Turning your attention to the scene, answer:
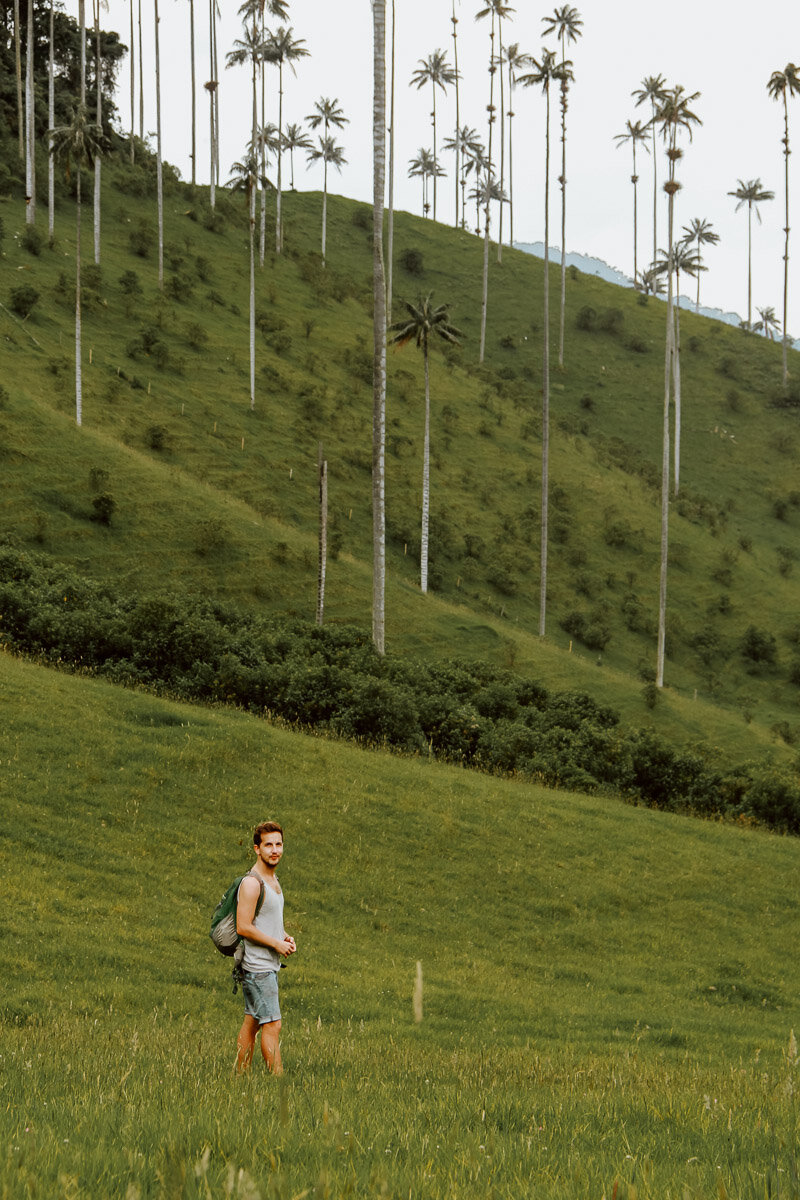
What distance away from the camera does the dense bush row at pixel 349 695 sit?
3466cm

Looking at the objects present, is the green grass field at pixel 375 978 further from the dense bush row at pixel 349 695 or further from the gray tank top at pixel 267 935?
the dense bush row at pixel 349 695

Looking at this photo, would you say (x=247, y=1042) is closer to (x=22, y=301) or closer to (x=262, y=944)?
(x=262, y=944)

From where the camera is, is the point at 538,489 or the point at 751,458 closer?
the point at 538,489

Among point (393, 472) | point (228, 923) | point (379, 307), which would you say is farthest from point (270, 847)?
point (393, 472)

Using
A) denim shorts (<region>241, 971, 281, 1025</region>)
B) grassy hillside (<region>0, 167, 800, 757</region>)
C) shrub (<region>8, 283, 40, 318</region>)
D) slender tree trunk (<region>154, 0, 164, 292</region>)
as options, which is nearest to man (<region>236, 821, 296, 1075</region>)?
denim shorts (<region>241, 971, 281, 1025</region>)

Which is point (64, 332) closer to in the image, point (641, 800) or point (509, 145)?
point (641, 800)

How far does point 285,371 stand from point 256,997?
7741cm

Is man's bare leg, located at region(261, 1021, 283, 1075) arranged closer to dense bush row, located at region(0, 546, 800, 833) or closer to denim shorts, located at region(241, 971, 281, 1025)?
denim shorts, located at region(241, 971, 281, 1025)

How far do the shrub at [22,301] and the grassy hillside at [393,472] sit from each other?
957 millimetres

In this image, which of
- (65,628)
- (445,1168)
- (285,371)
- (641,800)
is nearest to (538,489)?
(285,371)

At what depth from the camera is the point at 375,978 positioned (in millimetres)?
17016

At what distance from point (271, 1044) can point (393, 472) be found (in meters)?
Result: 68.0

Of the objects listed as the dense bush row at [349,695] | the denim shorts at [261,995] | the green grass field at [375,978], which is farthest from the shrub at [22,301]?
the denim shorts at [261,995]

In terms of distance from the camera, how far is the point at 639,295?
137 metres
